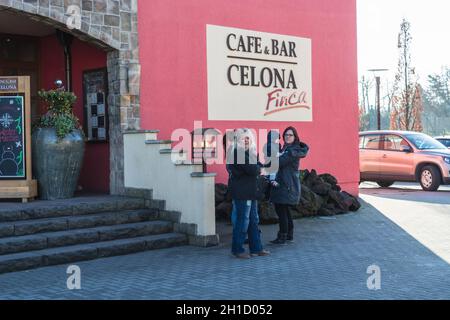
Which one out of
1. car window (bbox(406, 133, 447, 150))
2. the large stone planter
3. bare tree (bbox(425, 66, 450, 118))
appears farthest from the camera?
bare tree (bbox(425, 66, 450, 118))

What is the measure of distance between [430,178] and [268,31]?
6829 mm

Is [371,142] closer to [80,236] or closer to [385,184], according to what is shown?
[385,184]

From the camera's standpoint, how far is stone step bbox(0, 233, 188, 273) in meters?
7.68

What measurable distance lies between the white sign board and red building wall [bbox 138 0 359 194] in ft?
0.57

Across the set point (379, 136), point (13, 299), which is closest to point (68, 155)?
point (13, 299)

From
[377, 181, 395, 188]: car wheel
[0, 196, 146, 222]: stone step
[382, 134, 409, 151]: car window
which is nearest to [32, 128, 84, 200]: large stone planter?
[0, 196, 146, 222]: stone step

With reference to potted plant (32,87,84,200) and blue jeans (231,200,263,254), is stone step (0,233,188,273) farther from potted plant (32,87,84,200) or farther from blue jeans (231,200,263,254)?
potted plant (32,87,84,200)

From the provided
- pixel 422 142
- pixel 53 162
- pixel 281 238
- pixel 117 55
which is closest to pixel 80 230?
pixel 53 162

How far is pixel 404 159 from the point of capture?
1784cm

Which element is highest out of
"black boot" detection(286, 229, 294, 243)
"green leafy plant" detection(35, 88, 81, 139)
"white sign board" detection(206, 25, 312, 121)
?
A: "white sign board" detection(206, 25, 312, 121)

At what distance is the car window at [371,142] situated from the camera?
18609 mm

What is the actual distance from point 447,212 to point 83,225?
7.40 metres

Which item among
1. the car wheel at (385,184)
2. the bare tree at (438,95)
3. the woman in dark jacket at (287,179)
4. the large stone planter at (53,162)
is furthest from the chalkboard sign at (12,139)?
the bare tree at (438,95)

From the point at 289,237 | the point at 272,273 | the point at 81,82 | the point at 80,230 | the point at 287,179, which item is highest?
the point at 81,82
